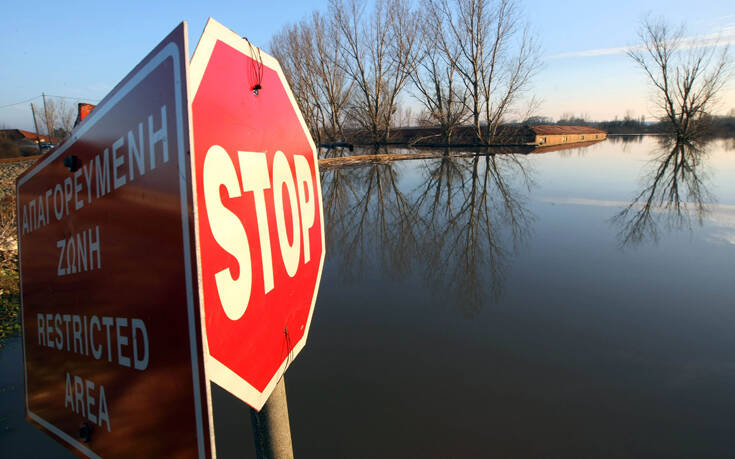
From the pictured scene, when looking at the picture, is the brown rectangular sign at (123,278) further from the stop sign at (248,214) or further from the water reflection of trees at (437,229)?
the water reflection of trees at (437,229)

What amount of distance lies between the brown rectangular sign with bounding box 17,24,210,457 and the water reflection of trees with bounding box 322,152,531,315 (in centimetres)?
316

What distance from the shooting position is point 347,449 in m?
1.99

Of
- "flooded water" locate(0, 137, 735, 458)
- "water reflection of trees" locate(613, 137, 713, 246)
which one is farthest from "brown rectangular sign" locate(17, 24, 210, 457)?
"water reflection of trees" locate(613, 137, 713, 246)

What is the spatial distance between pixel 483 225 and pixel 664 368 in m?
3.94

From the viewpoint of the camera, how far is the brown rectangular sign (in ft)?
1.73

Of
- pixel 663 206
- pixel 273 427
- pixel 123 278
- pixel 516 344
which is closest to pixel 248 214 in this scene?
pixel 123 278

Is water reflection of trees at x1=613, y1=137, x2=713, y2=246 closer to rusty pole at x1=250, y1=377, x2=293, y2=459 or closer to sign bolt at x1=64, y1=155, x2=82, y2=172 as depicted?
rusty pole at x1=250, y1=377, x2=293, y2=459

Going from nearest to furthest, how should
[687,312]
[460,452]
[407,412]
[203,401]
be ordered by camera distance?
[203,401]
[460,452]
[407,412]
[687,312]

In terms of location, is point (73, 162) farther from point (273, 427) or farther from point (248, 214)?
point (273, 427)

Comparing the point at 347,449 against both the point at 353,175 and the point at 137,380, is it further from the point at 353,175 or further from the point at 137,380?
the point at 353,175

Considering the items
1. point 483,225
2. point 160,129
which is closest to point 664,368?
point 160,129

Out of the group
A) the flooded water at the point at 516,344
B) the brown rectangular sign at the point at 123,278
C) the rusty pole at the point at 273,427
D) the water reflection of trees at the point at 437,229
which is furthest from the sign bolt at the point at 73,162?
the water reflection of trees at the point at 437,229

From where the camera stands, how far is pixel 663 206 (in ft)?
26.0

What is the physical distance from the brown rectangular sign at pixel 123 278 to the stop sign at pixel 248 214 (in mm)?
34
